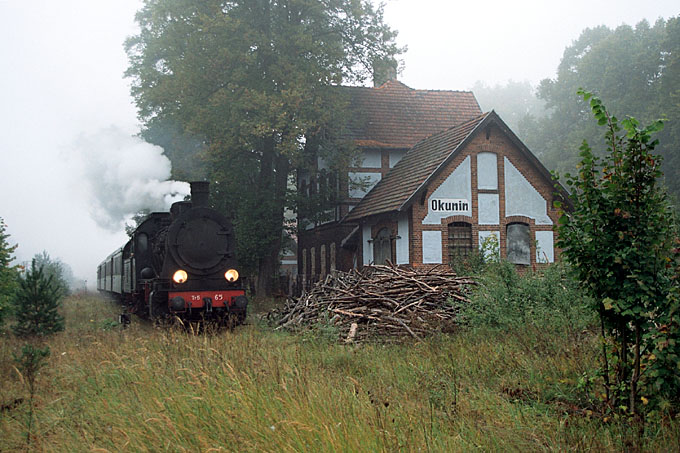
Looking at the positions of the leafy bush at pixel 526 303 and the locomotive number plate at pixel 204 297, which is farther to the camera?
the locomotive number plate at pixel 204 297

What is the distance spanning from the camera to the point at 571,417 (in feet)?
19.9

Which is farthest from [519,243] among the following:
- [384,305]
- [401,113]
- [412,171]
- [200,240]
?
[200,240]

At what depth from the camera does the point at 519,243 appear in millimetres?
23203

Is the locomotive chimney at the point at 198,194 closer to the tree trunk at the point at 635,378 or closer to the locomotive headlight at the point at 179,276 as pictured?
the locomotive headlight at the point at 179,276

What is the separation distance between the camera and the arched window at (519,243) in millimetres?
23094

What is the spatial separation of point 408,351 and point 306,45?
1662 centimetres

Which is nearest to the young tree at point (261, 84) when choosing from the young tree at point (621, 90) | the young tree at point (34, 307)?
the young tree at point (34, 307)

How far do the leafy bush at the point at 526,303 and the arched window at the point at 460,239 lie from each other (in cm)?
950

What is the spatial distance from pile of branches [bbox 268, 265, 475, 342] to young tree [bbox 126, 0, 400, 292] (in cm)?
930

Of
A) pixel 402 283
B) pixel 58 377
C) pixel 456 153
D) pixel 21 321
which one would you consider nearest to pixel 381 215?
pixel 456 153

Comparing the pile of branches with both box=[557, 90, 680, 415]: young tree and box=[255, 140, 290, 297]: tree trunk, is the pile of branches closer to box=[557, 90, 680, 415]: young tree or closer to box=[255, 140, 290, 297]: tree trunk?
box=[557, 90, 680, 415]: young tree

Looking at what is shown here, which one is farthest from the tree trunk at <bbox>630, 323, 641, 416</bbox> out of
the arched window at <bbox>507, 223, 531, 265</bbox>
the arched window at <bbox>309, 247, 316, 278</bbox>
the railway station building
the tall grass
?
the arched window at <bbox>309, 247, 316, 278</bbox>

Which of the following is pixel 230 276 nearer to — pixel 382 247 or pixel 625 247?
pixel 382 247

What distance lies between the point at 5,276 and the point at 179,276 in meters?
4.73
